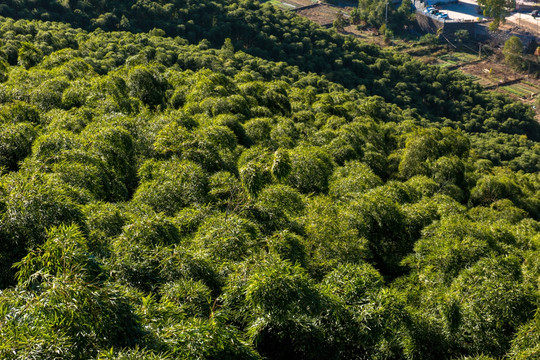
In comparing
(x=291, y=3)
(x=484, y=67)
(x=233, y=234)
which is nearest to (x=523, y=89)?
(x=484, y=67)

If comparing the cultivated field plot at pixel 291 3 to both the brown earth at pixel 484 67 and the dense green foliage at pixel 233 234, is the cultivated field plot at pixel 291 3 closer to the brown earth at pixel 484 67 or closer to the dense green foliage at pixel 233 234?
the brown earth at pixel 484 67

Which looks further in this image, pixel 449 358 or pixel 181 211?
pixel 181 211

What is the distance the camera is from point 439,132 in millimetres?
43844

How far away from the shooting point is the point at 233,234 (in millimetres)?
15297

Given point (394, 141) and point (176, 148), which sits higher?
point (176, 148)

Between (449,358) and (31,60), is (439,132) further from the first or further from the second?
(31,60)

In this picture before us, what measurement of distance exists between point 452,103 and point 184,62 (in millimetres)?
59138

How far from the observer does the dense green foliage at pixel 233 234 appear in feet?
33.9

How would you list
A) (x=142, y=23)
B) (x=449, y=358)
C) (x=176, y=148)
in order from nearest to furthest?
(x=449, y=358), (x=176, y=148), (x=142, y=23)

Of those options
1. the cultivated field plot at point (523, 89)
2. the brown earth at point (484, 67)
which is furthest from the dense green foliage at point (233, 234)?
the brown earth at point (484, 67)

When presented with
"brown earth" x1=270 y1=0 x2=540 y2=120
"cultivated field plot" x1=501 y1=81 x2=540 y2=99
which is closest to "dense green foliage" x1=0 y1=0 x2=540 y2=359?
"cultivated field plot" x1=501 y1=81 x2=540 y2=99

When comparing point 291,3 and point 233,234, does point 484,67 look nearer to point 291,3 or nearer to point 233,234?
point 291,3

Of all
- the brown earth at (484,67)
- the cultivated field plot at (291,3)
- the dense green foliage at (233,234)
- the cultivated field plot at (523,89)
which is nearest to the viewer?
the dense green foliage at (233,234)

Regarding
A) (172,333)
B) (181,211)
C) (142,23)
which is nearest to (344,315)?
(172,333)
